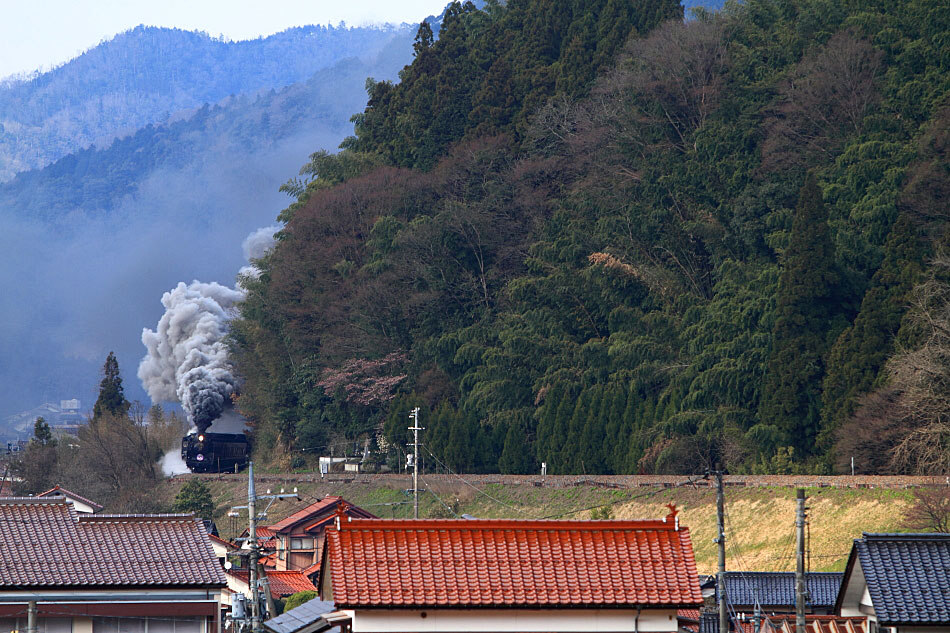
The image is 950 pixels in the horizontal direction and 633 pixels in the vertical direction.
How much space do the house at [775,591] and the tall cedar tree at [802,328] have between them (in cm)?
1764

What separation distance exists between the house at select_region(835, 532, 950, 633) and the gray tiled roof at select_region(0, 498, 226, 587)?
442 inches

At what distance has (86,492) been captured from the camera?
72500 millimetres

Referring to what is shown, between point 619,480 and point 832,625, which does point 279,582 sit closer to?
point 619,480

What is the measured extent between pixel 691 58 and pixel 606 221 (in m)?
8.49

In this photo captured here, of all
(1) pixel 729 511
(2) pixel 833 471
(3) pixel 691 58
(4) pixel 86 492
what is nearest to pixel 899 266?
(2) pixel 833 471

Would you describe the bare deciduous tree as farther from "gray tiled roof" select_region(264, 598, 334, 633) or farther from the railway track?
"gray tiled roof" select_region(264, 598, 334, 633)

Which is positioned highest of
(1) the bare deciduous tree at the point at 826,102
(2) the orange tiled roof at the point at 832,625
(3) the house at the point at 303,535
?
(1) the bare deciduous tree at the point at 826,102

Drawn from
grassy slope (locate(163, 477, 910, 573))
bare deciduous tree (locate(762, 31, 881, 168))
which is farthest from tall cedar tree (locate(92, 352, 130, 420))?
bare deciduous tree (locate(762, 31, 881, 168))

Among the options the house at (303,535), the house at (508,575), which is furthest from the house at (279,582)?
the house at (508,575)

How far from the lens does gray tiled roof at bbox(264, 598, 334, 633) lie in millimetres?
22441

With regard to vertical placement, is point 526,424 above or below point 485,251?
below

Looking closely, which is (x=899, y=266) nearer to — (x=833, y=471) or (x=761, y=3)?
(x=833, y=471)

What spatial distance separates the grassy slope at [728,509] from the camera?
4491 cm

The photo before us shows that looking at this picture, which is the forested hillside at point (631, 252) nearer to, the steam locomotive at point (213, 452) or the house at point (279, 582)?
the steam locomotive at point (213, 452)
